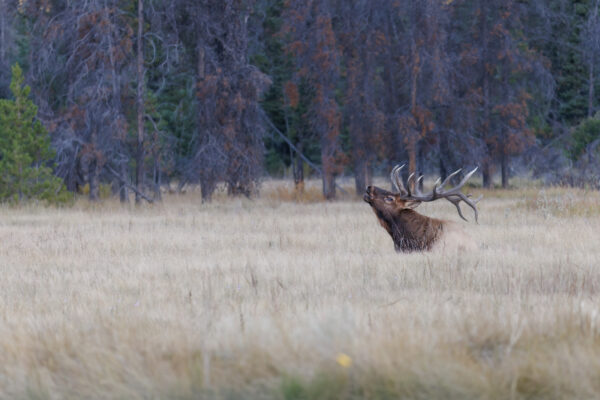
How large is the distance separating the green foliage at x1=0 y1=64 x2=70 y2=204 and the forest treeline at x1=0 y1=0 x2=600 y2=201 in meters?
0.06

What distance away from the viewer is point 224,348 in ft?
17.1

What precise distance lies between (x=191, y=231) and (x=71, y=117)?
9.00 m

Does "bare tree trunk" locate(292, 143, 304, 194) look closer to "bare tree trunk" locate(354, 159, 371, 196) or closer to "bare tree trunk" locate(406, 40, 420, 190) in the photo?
"bare tree trunk" locate(354, 159, 371, 196)

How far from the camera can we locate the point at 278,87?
2995 centimetres

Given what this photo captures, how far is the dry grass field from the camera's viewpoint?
4742 millimetres

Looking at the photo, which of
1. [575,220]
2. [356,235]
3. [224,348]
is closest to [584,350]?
[224,348]

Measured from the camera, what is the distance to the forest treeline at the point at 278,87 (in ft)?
71.8

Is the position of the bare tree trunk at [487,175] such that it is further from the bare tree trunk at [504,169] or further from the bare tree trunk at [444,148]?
the bare tree trunk at [444,148]

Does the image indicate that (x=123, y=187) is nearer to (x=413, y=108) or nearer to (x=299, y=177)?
(x=299, y=177)

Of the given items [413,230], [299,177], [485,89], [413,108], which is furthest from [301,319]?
[299,177]

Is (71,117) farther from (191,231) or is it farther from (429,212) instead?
(429,212)

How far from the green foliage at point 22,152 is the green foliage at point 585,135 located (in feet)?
55.0

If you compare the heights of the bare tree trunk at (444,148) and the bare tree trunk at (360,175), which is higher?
the bare tree trunk at (444,148)

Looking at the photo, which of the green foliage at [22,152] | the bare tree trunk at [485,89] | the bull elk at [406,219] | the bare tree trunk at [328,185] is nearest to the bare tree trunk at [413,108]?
the bare tree trunk at [328,185]
